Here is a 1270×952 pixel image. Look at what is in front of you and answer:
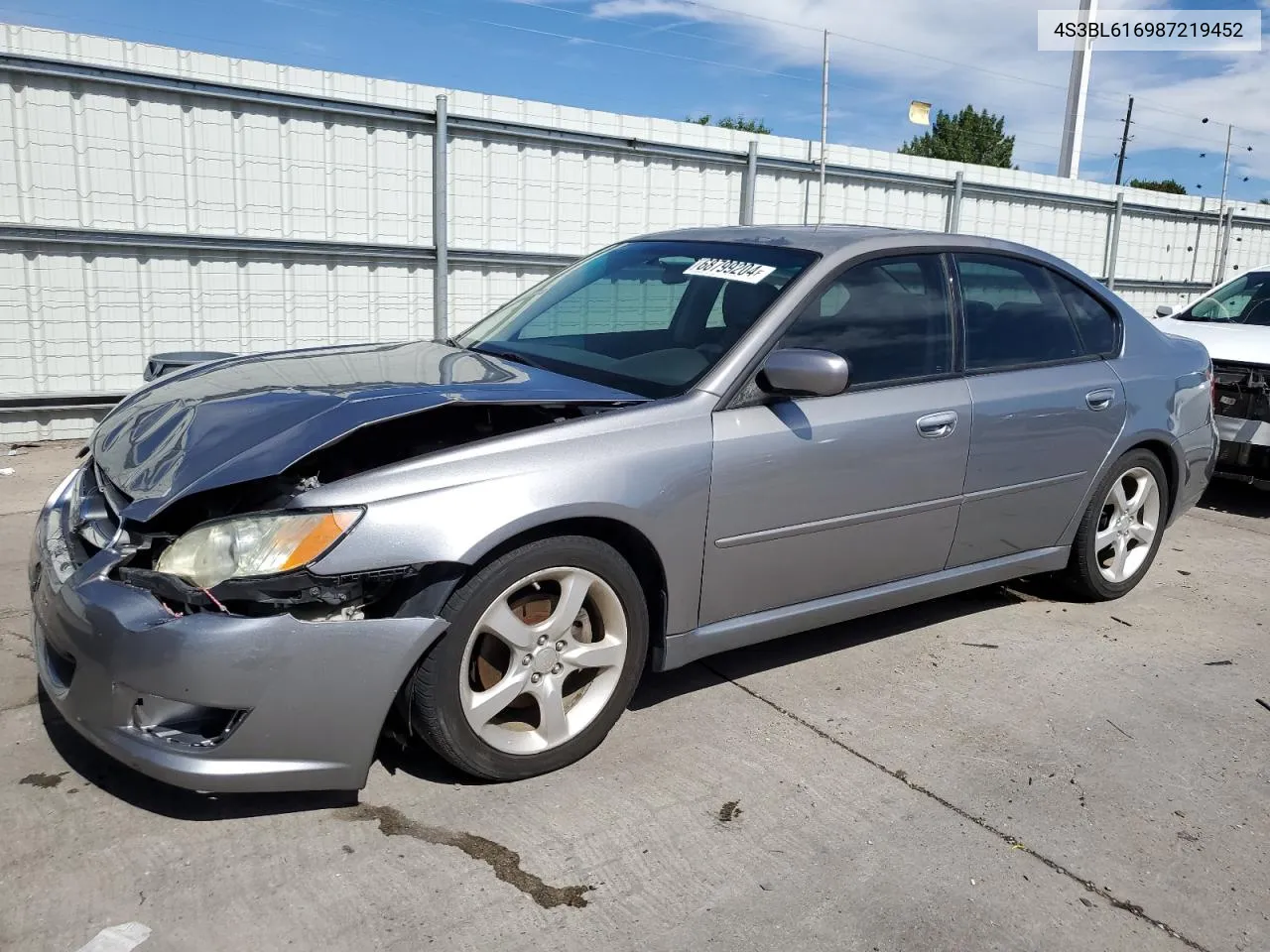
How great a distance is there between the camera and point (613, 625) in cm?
319

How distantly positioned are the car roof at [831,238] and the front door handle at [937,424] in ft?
2.15

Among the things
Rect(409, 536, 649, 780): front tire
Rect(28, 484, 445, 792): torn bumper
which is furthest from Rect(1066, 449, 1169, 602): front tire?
Rect(28, 484, 445, 792): torn bumper

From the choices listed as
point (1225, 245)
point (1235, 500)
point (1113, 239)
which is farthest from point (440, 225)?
point (1225, 245)

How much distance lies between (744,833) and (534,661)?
0.75 m

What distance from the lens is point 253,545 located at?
2.65 meters

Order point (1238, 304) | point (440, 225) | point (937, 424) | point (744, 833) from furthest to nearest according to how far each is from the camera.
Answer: point (440, 225)
point (1238, 304)
point (937, 424)
point (744, 833)

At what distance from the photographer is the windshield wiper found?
3820 mm

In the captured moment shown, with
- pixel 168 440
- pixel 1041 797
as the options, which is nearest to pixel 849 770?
pixel 1041 797

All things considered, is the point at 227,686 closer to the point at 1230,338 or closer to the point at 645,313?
the point at 645,313

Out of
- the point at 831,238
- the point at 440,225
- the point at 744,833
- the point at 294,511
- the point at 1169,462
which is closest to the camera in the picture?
the point at 294,511

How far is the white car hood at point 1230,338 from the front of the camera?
6805 mm

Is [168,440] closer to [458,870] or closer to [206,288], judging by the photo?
[458,870]

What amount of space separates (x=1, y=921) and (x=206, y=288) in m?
5.80

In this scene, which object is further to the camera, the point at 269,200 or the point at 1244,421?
the point at 269,200
